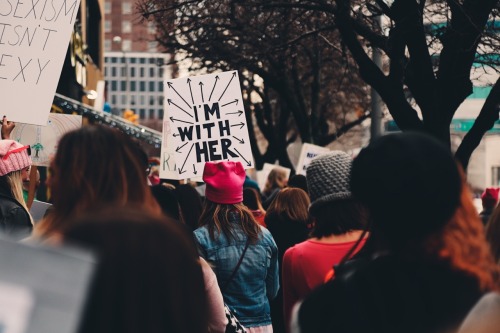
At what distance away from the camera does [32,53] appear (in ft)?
21.9

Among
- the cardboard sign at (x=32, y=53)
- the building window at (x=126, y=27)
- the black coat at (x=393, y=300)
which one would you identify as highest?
the building window at (x=126, y=27)

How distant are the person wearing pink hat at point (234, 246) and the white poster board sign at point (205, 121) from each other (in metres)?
3.60

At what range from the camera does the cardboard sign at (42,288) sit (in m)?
1.76

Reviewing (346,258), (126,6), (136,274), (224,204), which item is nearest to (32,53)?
(224,204)

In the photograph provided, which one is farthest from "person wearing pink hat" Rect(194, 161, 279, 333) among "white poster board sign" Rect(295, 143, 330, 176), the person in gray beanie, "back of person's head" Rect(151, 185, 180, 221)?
"white poster board sign" Rect(295, 143, 330, 176)

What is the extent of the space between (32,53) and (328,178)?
3.29m

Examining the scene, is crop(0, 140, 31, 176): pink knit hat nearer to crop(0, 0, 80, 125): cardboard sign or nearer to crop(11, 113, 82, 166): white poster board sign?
crop(0, 0, 80, 125): cardboard sign

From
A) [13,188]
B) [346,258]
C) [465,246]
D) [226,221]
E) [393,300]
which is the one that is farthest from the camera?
[226,221]

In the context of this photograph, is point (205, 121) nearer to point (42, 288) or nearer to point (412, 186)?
point (412, 186)

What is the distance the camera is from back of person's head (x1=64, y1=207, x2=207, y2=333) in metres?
1.99

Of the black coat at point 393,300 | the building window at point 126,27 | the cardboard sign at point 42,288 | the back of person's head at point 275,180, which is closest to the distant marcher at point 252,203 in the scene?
the black coat at point 393,300

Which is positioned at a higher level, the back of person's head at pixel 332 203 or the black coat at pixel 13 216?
the back of person's head at pixel 332 203

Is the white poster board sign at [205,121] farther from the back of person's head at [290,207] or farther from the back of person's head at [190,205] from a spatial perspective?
the back of person's head at [190,205]

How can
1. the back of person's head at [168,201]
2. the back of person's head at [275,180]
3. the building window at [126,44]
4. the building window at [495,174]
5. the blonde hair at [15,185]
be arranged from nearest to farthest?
the blonde hair at [15,185] < the back of person's head at [168,201] < the back of person's head at [275,180] < the building window at [495,174] < the building window at [126,44]
